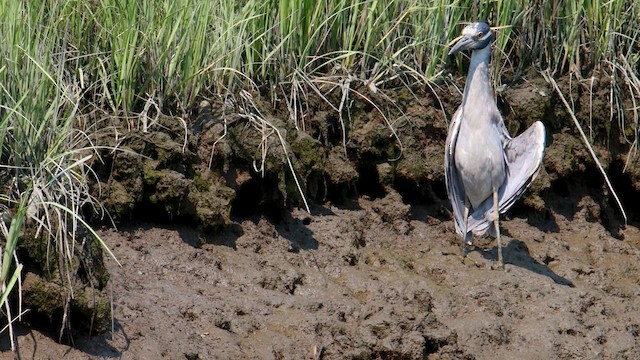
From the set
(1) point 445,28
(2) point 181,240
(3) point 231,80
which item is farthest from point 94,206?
(1) point 445,28

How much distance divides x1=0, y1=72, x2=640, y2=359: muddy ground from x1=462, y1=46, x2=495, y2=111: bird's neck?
0.30m

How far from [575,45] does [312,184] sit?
6.70ft

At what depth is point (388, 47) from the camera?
6.25 metres

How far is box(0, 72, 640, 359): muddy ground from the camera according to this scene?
4.79 meters

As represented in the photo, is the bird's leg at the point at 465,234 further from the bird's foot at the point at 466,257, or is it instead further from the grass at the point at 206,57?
the grass at the point at 206,57

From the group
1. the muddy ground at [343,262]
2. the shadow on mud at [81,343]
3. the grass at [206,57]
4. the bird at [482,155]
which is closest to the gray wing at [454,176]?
the bird at [482,155]

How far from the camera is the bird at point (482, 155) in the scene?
6.21m

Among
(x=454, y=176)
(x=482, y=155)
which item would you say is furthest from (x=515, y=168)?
(x=454, y=176)

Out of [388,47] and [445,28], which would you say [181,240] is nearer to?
[388,47]

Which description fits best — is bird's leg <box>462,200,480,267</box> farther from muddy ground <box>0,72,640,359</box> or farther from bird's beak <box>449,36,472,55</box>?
bird's beak <box>449,36,472,55</box>

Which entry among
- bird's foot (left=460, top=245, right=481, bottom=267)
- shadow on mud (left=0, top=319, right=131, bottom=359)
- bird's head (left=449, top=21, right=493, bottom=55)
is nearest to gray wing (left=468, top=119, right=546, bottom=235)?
bird's foot (left=460, top=245, right=481, bottom=267)

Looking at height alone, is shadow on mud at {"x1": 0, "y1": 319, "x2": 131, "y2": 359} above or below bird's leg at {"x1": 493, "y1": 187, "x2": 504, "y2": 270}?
above

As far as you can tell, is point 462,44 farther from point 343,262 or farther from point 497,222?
point 343,262

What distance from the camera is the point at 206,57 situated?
18.2 feet
